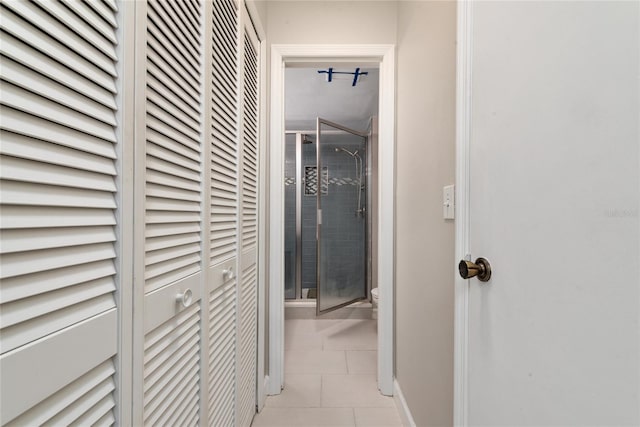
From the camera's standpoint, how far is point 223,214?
111 cm

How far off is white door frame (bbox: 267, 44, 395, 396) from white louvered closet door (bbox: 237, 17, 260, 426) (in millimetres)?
178

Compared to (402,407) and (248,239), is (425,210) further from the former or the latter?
(402,407)

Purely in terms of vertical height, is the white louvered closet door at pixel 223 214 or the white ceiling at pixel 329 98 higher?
the white ceiling at pixel 329 98

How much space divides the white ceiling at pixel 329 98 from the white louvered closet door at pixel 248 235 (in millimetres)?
1085

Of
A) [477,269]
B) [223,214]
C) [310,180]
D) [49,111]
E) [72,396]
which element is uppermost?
[310,180]

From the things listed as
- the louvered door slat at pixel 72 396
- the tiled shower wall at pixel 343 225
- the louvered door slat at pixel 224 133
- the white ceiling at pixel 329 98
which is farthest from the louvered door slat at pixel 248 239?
the tiled shower wall at pixel 343 225

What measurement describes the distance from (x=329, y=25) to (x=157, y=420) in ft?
6.65

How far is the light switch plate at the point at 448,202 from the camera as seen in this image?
0.99 metres

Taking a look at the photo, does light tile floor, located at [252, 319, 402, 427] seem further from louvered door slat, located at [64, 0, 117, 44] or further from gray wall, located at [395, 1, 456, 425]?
louvered door slat, located at [64, 0, 117, 44]

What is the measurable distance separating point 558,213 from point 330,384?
5.84 ft

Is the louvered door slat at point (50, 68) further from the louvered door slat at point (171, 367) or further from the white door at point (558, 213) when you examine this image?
the white door at point (558, 213)

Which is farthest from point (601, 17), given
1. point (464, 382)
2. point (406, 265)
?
point (406, 265)

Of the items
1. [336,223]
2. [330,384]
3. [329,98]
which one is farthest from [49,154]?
[329,98]

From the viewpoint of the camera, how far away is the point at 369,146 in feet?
10.4
